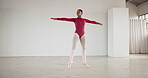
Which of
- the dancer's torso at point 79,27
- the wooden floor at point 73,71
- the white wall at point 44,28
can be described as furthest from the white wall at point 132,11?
the dancer's torso at point 79,27

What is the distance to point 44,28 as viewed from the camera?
8.62m

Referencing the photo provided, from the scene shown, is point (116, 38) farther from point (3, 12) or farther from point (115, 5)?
point (3, 12)

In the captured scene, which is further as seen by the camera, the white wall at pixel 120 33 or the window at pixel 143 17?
the window at pixel 143 17

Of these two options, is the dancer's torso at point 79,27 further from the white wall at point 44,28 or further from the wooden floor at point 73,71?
the white wall at point 44,28

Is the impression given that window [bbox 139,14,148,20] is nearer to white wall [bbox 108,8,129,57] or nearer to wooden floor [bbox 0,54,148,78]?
white wall [bbox 108,8,129,57]

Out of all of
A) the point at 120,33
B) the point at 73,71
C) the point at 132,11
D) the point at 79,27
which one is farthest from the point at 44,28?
the point at 132,11

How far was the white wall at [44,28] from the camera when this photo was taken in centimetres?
841

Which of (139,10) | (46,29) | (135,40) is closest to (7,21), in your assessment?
(46,29)

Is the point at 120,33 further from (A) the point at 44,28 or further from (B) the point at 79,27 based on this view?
(B) the point at 79,27

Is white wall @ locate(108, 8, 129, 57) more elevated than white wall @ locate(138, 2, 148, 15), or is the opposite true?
white wall @ locate(138, 2, 148, 15)

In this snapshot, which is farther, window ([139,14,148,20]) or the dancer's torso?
window ([139,14,148,20])

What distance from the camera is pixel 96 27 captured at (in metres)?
8.95

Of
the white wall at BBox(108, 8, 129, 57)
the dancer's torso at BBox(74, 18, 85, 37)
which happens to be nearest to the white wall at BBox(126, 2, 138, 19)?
the white wall at BBox(108, 8, 129, 57)

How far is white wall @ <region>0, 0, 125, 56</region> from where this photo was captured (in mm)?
8406
